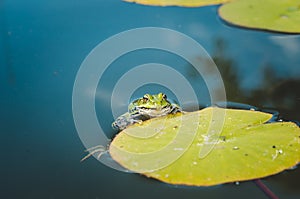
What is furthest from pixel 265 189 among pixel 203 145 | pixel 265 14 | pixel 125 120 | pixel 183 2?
pixel 183 2

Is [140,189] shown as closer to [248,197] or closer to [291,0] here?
[248,197]

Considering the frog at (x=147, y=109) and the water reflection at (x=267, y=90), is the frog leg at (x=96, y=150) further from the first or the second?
the water reflection at (x=267, y=90)

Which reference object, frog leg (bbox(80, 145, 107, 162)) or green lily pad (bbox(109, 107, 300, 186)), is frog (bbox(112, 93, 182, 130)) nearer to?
green lily pad (bbox(109, 107, 300, 186))

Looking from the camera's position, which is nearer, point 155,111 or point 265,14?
point 155,111

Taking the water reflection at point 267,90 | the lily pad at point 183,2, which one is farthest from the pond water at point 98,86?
the lily pad at point 183,2

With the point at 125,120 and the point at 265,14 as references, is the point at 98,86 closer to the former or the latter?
the point at 125,120

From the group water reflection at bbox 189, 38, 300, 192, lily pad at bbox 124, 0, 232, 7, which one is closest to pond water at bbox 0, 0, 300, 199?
water reflection at bbox 189, 38, 300, 192
